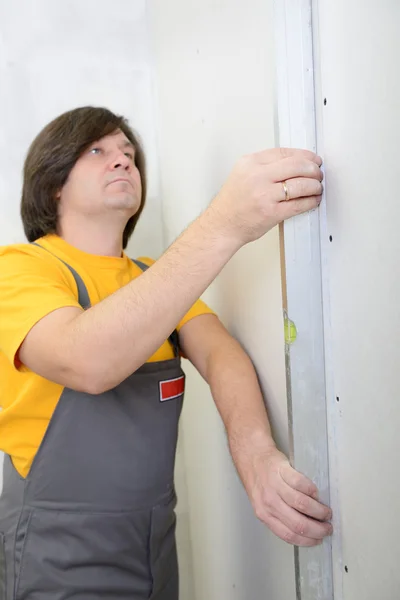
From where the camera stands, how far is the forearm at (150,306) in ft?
2.30

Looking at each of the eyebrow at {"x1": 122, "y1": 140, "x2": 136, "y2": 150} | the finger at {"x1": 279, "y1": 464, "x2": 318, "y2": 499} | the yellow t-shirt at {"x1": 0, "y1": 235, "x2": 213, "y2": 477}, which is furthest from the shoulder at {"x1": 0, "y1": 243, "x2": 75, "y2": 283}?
the finger at {"x1": 279, "y1": 464, "x2": 318, "y2": 499}

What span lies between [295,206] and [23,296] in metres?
0.41

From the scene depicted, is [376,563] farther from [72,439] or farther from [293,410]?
[72,439]

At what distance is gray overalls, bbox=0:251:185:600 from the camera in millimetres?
880

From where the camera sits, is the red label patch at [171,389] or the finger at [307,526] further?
the red label patch at [171,389]

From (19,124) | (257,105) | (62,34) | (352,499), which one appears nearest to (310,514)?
(352,499)

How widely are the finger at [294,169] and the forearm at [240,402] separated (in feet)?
1.31

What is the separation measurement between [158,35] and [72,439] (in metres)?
1.04

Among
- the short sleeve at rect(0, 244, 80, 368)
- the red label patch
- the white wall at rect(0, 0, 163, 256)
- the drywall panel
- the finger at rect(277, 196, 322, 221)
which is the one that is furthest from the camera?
the white wall at rect(0, 0, 163, 256)

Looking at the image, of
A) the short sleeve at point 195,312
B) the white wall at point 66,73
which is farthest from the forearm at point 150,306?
the white wall at point 66,73

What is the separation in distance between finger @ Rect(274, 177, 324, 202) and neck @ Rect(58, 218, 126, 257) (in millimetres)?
547

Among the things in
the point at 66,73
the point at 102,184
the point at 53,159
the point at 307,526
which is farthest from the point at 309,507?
the point at 66,73

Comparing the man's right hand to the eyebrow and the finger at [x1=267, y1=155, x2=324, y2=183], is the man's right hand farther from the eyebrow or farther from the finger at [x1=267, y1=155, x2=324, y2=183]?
the eyebrow

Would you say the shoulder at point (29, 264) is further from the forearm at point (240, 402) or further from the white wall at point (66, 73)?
the white wall at point (66, 73)
